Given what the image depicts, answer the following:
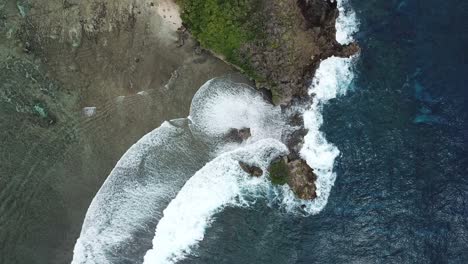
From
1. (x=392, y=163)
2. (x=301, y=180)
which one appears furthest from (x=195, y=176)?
(x=392, y=163)

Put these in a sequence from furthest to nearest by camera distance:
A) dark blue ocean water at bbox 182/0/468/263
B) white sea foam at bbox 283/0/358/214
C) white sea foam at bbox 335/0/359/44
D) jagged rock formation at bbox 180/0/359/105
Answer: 1. white sea foam at bbox 335/0/359/44
2. white sea foam at bbox 283/0/358/214
3. dark blue ocean water at bbox 182/0/468/263
4. jagged rock formation at bbox 180/0/359/105

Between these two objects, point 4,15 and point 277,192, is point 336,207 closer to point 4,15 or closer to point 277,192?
point 277,192

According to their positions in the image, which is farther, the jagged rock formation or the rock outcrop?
the rock outcrop

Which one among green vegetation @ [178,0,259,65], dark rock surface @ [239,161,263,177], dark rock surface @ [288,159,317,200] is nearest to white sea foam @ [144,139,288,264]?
dark rock surface @ [239,161,263,177]

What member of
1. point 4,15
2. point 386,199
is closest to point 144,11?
point 4,15

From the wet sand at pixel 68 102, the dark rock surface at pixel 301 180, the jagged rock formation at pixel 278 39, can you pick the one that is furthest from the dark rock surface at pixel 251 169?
the wet sand at pixel 68 102

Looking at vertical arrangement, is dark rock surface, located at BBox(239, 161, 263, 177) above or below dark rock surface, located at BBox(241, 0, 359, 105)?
below

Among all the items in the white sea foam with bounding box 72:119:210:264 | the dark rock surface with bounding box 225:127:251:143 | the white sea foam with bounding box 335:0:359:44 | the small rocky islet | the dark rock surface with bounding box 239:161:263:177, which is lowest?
the white sea foam with bounding box 72:119:210:264

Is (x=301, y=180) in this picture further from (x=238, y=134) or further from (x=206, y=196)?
(x=206, y=196)

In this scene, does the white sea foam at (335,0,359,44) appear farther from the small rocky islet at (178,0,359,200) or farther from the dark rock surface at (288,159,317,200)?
the dark rock surface at (288,159,317,200)
